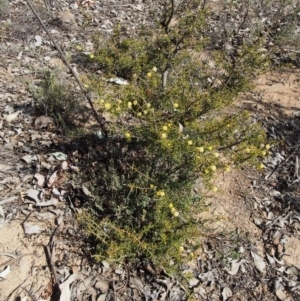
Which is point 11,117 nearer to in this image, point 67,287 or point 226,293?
point 67,287

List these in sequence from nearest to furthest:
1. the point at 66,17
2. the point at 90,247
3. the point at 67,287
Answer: the point at 67,287
the point at 90,247
the point at 66,17

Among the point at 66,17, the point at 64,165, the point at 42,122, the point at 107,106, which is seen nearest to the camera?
the point at 107,106

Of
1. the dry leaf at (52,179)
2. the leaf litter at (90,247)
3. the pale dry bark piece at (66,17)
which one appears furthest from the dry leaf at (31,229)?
the pale dry bark piece at (66,17)

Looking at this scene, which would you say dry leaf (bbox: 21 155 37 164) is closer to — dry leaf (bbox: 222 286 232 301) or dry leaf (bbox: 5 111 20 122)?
dry leaf (bbox: 5 111 20 122)

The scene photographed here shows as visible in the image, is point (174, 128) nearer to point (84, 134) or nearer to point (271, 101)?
point (84, 134)

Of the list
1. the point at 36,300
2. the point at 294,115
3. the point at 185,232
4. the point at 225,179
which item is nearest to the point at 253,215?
the point at 225,179

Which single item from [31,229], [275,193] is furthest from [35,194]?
[275,193]

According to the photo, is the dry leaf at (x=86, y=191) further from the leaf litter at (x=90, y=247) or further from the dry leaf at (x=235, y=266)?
the dry leaf at (x=235, y=266)

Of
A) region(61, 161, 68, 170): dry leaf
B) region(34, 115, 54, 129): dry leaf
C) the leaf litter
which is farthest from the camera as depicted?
region(34, 115, 54, 129): dry leaf

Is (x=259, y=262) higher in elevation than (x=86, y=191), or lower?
lower

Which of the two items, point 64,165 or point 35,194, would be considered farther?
point 64,165

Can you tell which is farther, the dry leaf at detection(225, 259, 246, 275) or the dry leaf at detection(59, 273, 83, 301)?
the dry leaf at detection(225, 259, 246, 275)

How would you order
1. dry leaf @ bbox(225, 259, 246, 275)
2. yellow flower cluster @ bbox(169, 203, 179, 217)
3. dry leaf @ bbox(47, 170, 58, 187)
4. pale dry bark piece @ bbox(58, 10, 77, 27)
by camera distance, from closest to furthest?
1. yellow flower cluster @ bbox(169, 203, 179, 217)
2. dry leaf @ bbox(225, 259, 246, 275)
3. dry leaf @ bbox(47, 170, 58, 187)
4. pale dry bark piece @ bbox(58, 10, 77, 27)

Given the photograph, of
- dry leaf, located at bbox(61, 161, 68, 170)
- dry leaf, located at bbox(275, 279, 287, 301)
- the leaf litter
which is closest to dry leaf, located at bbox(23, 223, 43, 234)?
the leaf litter
